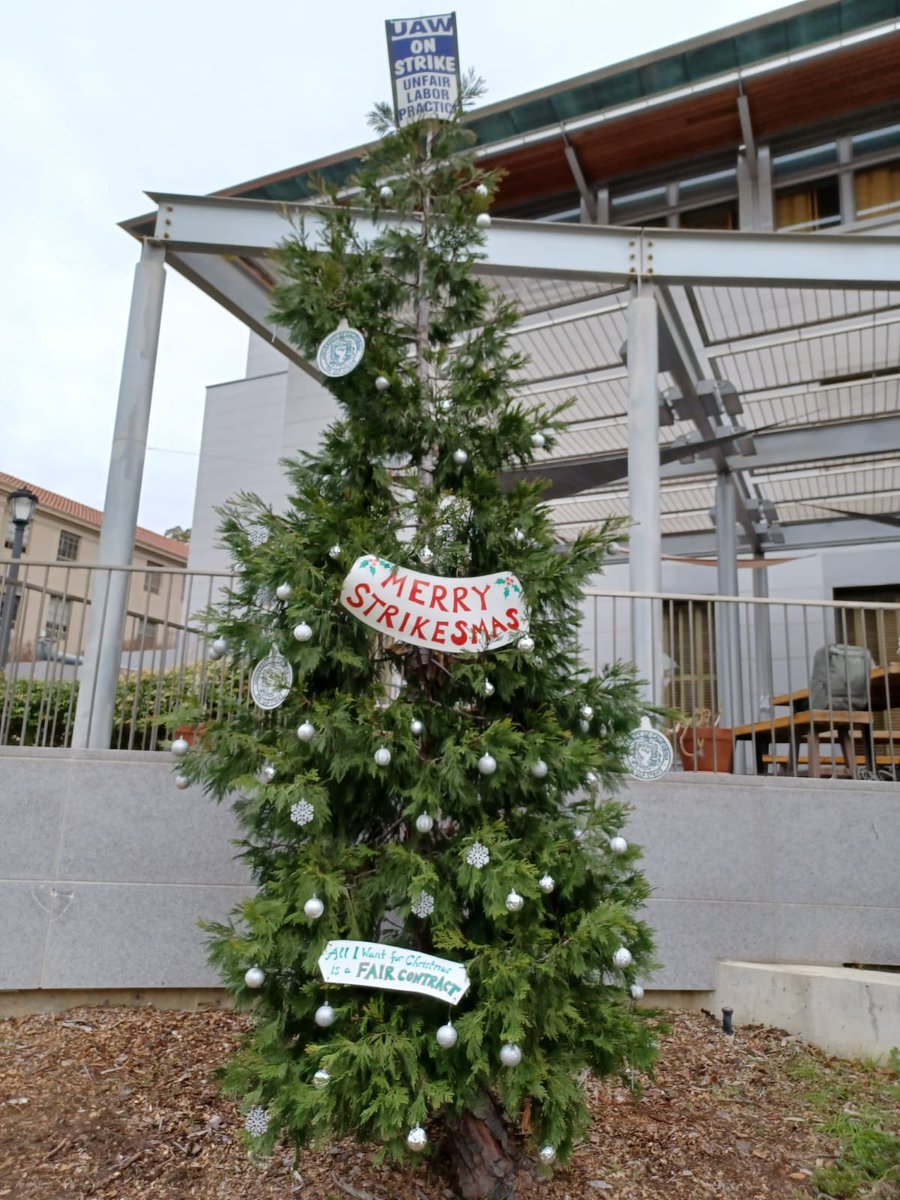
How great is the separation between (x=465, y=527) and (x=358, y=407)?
576 mm

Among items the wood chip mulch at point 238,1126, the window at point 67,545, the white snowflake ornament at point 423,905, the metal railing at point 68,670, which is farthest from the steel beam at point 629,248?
the window at point 67,545

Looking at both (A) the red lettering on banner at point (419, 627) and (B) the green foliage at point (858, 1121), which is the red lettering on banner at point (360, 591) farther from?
(B) the green foliage at point (858, 1121)

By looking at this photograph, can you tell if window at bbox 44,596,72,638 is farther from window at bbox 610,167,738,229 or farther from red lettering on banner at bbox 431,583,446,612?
window at bbox 610,167,738,229

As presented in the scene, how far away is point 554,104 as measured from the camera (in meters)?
9.61

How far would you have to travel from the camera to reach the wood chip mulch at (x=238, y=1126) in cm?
268

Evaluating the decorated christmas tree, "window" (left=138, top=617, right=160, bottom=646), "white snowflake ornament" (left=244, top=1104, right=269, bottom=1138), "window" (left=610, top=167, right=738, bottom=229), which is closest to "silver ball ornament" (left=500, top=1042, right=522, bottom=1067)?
the decorated christmas tree

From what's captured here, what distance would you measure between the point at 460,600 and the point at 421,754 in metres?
0.50

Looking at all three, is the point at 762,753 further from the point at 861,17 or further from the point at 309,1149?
the point at 861,17

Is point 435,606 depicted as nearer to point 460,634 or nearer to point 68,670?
point 460,634

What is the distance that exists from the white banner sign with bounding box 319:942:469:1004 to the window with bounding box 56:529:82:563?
3231 cm

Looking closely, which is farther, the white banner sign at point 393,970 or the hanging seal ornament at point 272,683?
the hanging seal ornament at point 272,683

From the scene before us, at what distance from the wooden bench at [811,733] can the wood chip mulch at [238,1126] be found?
4.96 ft

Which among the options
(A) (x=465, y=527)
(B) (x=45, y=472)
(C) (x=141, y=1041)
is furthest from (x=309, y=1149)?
(B) (x=45, y=472)

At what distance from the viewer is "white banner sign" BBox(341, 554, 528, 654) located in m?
2.63
